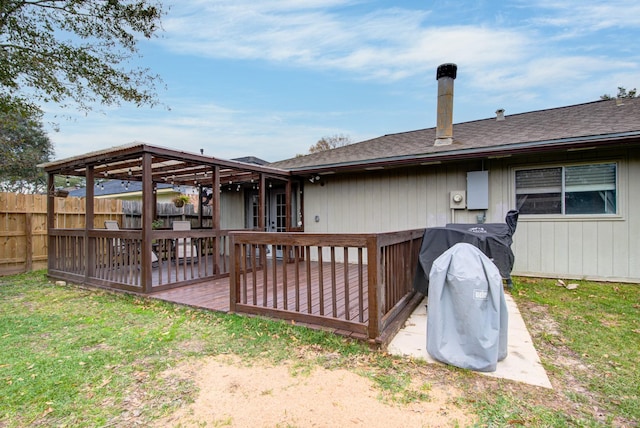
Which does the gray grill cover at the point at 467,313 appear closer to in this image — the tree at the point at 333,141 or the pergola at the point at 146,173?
the pergola at the point at 146,173

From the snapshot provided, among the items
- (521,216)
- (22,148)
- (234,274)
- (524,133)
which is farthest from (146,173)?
(22,148)

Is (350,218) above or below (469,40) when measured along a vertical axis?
below

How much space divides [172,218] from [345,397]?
372 inches

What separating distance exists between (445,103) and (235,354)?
6.55 meters

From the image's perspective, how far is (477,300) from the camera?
2.39 m

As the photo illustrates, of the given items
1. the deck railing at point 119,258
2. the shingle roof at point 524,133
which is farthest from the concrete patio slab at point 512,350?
the deck railing at point 119,258

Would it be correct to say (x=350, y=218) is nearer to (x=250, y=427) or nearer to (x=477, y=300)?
(x=477, y=300)

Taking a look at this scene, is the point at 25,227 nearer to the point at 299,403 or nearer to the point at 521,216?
the point at 299,403

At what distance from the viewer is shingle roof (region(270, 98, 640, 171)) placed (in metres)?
4.93

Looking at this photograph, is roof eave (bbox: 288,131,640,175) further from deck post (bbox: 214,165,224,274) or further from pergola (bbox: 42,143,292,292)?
deck post (bbox: 214,165,224,274)

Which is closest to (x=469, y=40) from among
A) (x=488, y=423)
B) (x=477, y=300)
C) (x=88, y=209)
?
(x=477, y=300)

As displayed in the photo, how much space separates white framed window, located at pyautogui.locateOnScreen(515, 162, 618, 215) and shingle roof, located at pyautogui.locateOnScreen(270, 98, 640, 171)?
0.65 m

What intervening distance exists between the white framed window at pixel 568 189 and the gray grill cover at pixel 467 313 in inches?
155

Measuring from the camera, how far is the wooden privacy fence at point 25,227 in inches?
261
